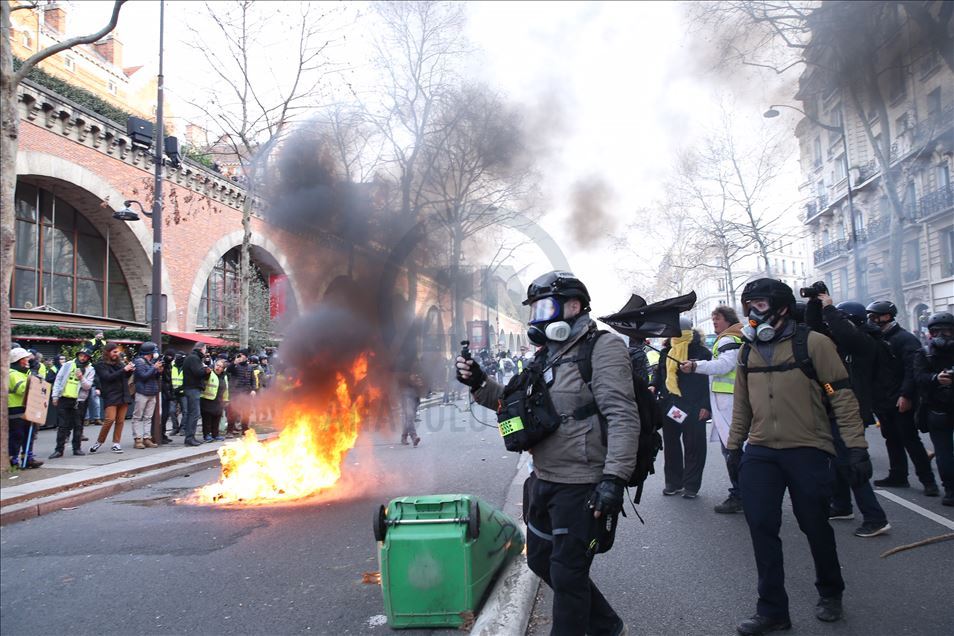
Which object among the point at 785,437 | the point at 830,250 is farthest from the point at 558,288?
the point at 830,250

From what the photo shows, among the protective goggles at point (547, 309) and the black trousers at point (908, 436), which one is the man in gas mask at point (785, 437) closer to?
the protective goggles at point (547, 309)

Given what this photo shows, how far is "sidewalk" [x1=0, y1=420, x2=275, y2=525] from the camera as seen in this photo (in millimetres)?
6234

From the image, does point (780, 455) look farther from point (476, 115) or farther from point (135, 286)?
point (135, 286)

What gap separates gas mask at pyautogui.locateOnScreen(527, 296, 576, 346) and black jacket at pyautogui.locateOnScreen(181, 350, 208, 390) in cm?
918

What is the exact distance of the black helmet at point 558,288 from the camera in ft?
8.72

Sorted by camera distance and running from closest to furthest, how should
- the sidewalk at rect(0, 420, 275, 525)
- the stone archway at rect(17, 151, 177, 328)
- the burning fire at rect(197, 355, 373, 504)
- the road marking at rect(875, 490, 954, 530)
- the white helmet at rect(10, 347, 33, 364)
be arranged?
the road marking at rect(875, 490, 954, 530)
the sidewalk at rect(0, 420, 275, 525)
the burning fire at rect(197, 355, 373, 504)
the white helmet at rect(10, 347, 33, 364)
the stone archway at rect(17, 151, 177, 328)

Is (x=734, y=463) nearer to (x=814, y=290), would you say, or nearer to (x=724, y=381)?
(x=724, y=381)

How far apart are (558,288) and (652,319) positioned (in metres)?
0.69

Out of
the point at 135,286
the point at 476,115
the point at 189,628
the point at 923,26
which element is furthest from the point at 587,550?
the point at 135,286

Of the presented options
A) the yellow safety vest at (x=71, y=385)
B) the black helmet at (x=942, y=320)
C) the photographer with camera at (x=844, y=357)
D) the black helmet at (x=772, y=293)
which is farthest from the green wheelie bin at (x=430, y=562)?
the yellow safety vest at (x=71, y=385)

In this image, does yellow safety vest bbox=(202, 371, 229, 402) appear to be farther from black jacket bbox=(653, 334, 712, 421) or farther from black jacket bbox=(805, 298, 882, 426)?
black jacket bbox=(805, 298, 882, 426)

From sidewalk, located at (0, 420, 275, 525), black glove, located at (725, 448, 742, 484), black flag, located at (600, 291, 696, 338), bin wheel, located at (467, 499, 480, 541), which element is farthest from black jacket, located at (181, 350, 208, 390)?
black flag, located at (600, 291, 696, 338)

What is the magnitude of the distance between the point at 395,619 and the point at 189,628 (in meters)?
1.14

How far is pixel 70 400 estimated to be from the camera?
344 inches
